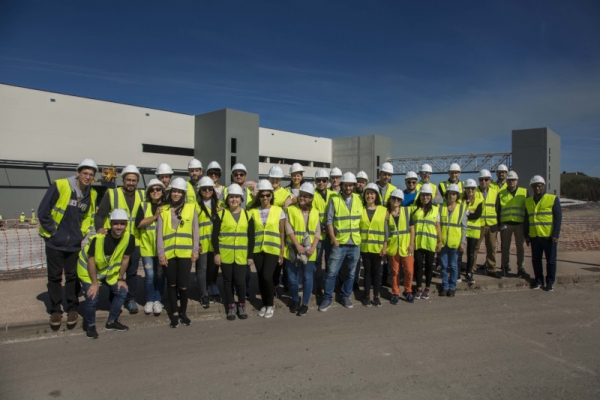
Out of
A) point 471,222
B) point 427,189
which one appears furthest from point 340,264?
point 471,222

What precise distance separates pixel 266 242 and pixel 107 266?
2068mm

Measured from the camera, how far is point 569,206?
4131 cm

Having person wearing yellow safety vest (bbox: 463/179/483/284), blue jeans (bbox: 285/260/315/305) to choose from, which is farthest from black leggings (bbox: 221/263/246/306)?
person wearing yellow safety vest (bbox: 463/179/483/284)

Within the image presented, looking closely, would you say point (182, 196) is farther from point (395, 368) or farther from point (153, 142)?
point (153, 142)

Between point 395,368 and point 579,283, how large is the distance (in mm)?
6123

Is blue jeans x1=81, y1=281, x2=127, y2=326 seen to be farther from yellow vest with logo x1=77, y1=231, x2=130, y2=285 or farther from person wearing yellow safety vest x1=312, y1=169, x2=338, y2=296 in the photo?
person wearing yellow safety vest x1=312, y1=169, x2=338, y2=296

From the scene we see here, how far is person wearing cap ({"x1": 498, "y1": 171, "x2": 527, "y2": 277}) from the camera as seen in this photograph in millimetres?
7859

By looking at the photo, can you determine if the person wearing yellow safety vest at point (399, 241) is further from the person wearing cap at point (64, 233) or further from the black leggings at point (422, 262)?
the person wearing cap at point (64, 233)

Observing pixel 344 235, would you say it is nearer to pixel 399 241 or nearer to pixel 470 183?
pixel 399 241

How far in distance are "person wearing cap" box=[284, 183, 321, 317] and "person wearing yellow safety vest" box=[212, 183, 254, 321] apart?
63 cm

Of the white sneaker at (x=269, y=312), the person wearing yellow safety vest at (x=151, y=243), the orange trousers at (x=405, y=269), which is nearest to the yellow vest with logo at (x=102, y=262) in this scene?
the person wearing yellow safety vest at (x=151, y=243)

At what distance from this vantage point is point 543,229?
719cm

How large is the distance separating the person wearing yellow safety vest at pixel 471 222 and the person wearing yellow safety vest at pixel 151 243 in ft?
17.8

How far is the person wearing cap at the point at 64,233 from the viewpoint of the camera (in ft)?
16.1
